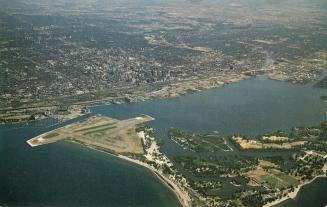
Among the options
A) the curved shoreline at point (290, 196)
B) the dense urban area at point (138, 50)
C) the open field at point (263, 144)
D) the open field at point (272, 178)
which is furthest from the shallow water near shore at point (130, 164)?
the dense urban area at point (138, 50)

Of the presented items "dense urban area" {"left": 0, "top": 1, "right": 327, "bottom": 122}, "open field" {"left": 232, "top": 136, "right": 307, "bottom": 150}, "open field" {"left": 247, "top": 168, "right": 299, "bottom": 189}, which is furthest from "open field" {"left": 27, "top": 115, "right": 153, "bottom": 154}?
"open field" {"left": 247, "top": 168, "right": 299, "bottom": 189}

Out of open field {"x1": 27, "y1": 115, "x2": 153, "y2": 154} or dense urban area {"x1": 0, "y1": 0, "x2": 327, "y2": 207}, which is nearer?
dense urban area {"x1": 0, "y1": 0, "x2": 327, "y2": 207}

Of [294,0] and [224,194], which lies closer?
[224,194]

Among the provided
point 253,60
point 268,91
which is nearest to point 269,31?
point 253,60

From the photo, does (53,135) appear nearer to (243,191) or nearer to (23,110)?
(23,110)

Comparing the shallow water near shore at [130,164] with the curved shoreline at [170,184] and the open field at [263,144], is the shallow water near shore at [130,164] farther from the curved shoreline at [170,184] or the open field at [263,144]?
the open field at [263,144]

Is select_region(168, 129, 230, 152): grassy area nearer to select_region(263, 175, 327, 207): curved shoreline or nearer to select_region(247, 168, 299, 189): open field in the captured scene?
select_region(247, 168, 299, 189): open field

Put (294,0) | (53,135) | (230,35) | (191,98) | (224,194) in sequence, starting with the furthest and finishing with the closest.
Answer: (294,0) < (230,35) < (191,98) < (53,135) < (224,194)

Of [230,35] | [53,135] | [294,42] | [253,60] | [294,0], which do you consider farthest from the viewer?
[294,0]
